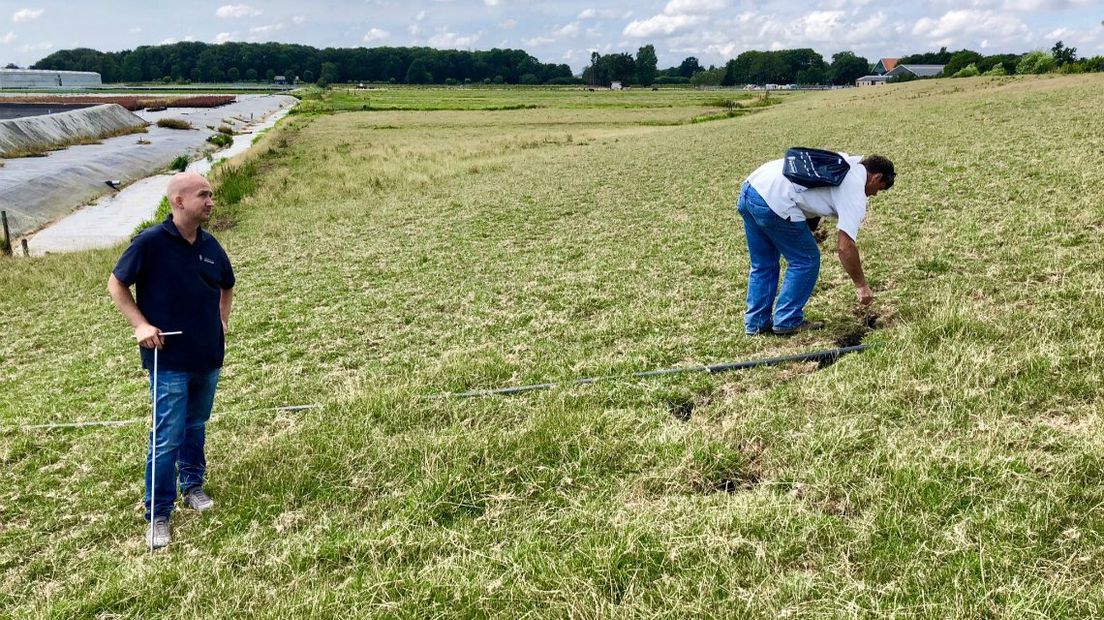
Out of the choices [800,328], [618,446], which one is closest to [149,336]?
[618,446]

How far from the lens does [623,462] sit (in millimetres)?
4496

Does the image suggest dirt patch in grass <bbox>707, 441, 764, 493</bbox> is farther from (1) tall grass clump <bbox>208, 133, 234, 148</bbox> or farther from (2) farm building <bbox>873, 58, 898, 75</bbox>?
(2) farm building <bbox>873, 58, 898, 75</bbox>

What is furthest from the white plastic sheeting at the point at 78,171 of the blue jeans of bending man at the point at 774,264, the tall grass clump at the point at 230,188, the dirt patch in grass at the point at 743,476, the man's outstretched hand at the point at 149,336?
the dirt patch in grass at the point at 743,476

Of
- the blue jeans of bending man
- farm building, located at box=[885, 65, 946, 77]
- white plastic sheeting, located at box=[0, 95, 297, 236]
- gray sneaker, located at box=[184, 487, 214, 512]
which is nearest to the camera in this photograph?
gray sneaker, located at box=[184, 487, 214, 512]

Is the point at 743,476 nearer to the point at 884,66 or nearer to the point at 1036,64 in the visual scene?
the point at 1036,64

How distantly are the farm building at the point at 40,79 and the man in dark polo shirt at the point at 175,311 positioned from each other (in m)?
161

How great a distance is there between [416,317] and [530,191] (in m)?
10.1

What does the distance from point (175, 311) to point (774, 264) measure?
5.05m

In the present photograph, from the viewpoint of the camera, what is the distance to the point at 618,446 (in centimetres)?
464

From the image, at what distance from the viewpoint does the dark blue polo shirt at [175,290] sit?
409 cm

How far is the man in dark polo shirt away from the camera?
4070mm

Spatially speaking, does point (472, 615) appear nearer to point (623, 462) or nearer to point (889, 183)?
point (623, 462)

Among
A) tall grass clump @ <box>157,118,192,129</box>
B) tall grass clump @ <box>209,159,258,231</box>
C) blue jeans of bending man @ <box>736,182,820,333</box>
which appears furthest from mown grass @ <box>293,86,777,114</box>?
blue jeans of bending man @ <box>736,182,820,333</box>

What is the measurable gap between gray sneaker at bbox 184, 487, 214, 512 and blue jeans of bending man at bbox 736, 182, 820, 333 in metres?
4.83
